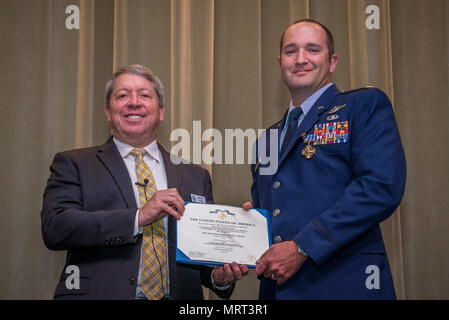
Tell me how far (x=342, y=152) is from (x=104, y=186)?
114 centimetres

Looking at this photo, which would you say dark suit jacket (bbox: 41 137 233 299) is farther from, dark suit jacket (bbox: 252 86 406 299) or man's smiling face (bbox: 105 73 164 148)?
dark suit jacket (bbox: 252 86 406 299)

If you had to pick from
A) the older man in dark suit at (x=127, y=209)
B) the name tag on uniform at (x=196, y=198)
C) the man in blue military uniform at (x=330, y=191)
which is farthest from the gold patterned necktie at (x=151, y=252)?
the man in blue military uniform at (x=330, y=191)

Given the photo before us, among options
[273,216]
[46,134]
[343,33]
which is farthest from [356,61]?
[46,134]

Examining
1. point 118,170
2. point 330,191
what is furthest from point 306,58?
point 118,170

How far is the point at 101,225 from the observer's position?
214cm

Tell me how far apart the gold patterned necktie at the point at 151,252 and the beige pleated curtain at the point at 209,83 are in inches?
31.3

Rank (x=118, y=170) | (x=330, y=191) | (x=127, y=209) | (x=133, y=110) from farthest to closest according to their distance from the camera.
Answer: (x=133, y=110) → (x=118, y=170) → (x=127, y=209) → (x=330, y=191)

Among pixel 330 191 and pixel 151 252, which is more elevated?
pixel 330 191

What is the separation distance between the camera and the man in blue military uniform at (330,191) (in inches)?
77.4

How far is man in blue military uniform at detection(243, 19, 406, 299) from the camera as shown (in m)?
1.97

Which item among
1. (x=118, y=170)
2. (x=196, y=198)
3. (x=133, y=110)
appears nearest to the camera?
(x=118, y=170)

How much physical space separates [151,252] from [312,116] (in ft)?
3.31

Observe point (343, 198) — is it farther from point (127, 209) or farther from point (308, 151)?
point (127, 209)

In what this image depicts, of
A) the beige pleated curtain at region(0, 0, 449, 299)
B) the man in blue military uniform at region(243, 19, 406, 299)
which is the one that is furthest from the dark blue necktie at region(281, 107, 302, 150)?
the beige pleated curtain at region(0, 0, 449, 299)
